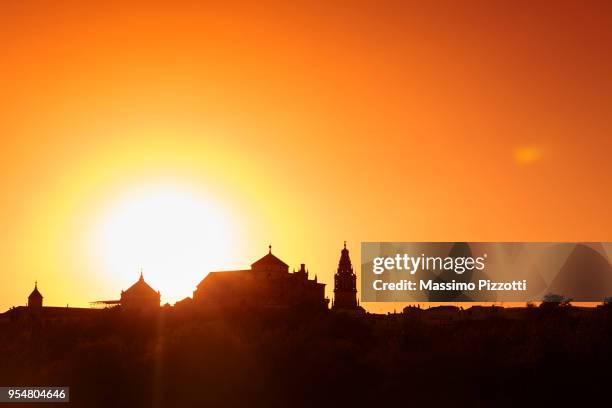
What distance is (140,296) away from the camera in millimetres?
142750

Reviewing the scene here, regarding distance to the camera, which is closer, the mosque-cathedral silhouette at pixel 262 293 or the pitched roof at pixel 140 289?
the mosque-cathedral silhouette at pixel 262 293

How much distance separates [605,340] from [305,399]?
17.9 m

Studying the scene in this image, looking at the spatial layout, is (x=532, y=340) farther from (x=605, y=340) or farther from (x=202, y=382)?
(x=202, y=382)

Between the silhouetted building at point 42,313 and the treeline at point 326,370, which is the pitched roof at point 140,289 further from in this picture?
the treeline at point 326,370

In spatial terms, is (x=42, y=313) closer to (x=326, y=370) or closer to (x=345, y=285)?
(x=345, y=285)

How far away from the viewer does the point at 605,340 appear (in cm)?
6844

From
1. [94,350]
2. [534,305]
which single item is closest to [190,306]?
[534,305]

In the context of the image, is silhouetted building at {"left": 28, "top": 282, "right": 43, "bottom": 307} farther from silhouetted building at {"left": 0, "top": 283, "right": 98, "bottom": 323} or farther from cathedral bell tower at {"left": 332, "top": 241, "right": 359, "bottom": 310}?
cathedral bell tower at {"left": 332, "top": 241, "right": 359, "bottom": 310}

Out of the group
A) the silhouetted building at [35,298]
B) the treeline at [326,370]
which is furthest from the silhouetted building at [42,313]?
the treeline at [326,370]

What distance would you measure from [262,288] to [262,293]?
1104mm

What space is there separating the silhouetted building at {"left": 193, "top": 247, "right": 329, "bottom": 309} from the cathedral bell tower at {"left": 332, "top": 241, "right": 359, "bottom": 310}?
1773mm

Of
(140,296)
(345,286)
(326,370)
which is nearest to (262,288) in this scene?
(345,286)

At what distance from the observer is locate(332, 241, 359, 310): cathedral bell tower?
12650 cm

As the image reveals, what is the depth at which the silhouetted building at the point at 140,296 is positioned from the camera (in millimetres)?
141250
